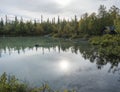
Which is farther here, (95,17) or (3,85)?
(95,17)

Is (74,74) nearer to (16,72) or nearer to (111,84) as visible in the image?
(111,84)

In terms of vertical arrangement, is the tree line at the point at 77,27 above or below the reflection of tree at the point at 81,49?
above

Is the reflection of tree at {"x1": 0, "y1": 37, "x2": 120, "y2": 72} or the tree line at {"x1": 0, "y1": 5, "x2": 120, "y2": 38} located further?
the tree line at {"x1": 0, "y1": 5, "x2": 120, "y2": 38}

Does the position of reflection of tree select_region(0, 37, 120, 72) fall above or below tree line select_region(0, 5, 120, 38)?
below

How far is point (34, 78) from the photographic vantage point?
16.8 metres

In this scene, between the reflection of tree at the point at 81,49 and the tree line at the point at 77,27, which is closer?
the reflection of tree at the point at 81,49

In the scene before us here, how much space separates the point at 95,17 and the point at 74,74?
5174 centimetres

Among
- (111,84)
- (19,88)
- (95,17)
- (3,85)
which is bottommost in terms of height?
(111,84)

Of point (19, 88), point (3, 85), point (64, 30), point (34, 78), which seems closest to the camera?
point (3, 85)

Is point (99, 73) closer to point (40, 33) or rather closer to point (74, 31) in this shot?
point (74, 31)

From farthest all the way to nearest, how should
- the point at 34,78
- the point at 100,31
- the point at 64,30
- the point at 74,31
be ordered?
1. the point at 64,30
2. the point at 74,31
3. the point at 100,31
4. the point at 34,78

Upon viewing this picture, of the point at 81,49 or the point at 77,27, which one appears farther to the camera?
the point at 77,27

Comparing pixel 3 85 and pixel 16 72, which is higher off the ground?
pixel 3 85

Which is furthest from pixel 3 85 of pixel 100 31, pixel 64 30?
pixel 64 30
